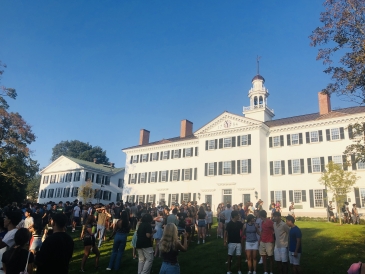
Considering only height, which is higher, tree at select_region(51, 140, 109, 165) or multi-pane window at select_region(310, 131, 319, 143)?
tree at select_region(51, 140, 109, 165)

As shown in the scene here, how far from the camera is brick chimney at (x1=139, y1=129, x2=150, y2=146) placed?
47.3 meters

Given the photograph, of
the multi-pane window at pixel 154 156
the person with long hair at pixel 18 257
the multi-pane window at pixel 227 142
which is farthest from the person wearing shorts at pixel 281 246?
the multi-pane window at pixel 154 156

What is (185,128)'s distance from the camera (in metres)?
43.2

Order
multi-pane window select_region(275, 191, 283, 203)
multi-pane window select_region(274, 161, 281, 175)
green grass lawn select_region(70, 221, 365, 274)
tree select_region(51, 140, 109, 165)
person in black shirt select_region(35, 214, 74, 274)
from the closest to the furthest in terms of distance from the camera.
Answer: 1. person in black shirt select_region(35, 214, 74, 274)
2. green grass lawn select_region(70, 221, 365, 274)
3. multi-pane window select_region(275, 191, 283, 203)
4. multi-pane window select_region(274, 161, 281, 175)
5. tree select_region(51, 140, 109, 165)

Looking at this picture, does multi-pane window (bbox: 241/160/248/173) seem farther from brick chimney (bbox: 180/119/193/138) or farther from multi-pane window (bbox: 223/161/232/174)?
brick chimney (bbox: 180/119/193/138)

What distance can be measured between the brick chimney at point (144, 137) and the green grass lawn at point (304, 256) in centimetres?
3163

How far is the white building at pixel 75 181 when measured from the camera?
4953 centimetres

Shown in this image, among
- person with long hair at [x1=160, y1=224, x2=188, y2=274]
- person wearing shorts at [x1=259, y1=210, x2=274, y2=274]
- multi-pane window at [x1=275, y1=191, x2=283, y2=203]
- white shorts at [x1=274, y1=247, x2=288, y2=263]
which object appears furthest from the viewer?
multi-pane window at [x1=275, y1=191, x2=283, y2=203]

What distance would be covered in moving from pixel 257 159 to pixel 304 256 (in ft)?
70.3

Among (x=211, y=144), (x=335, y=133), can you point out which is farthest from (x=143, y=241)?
(x=211, y=144)

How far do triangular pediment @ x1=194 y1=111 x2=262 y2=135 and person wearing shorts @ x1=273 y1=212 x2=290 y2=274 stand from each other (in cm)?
2563

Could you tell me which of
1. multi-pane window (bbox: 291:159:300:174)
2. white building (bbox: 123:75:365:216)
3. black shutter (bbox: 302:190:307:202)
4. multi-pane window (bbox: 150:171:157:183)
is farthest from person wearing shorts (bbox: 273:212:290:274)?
multi-pane window (bbox: 150:171:157:183)

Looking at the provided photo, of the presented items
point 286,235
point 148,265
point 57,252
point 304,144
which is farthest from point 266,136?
point 57,252

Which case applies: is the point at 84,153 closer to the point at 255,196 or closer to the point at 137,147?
the point at 137,147
